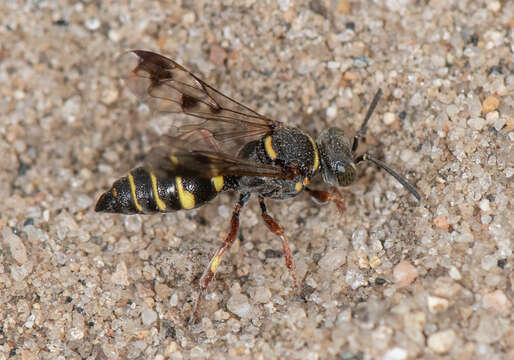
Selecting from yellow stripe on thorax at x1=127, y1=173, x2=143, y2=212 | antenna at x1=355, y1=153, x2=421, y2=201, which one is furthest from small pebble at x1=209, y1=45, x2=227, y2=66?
antenna at x1=355, y1=153, x2=421, y2=201

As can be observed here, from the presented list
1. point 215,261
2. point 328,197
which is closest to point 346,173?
point 328,197

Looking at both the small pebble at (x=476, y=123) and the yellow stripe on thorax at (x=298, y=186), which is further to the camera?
the yellow stripe on thorax at (x=298, y=186)

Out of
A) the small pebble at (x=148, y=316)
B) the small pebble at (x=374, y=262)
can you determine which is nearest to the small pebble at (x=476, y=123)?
the small pebble at (x=374, y=262)

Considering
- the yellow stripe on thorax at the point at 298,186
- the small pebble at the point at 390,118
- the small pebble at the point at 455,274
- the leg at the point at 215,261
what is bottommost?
the leg at the point at 215,261

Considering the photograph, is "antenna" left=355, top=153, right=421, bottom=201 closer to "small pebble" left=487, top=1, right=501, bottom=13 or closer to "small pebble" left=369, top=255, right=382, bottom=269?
"small pebble" left=369, top=255, right=382, bottom=269

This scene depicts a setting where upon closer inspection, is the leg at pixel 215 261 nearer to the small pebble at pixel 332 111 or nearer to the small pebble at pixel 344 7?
the small pebble at pixel 332 111

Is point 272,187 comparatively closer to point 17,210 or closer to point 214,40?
point 214,40

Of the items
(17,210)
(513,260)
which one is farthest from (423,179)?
(17,210)
